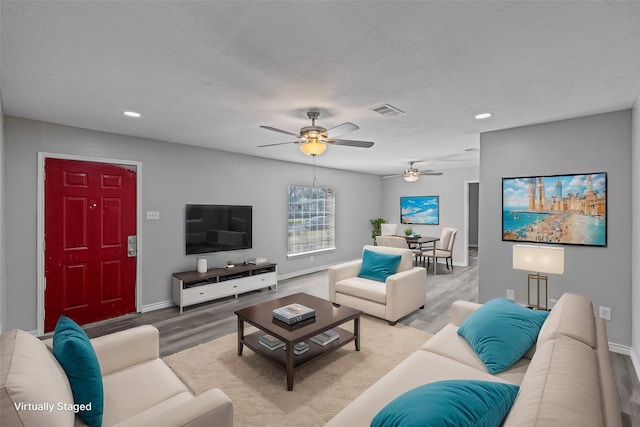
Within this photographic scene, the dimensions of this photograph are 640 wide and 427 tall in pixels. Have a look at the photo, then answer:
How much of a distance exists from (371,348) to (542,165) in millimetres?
2879

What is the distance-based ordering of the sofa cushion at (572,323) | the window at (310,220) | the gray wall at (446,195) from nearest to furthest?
1. the sofa cushion at (572,323)
2. the window at (310,220)
3. the gray wall at (446,195)

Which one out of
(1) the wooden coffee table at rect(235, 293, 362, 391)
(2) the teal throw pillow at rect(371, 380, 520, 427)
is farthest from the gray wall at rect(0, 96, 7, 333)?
(2) the teal throw pillow at rect(371, 380, 520, 427)

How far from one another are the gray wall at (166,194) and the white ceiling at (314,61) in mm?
405

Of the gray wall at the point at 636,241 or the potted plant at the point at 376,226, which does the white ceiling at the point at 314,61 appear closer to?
the gray wall at the point at 636,241

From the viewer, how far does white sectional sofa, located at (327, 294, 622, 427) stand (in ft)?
2.80

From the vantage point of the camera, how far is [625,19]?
1537mm

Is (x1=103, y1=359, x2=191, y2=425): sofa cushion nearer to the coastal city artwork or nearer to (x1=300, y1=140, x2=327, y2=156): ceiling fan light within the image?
(x1=300, y1=140, x2=327, y2=156): ceiling fan light

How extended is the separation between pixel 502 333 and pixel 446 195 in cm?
614

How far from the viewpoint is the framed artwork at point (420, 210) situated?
7.67m

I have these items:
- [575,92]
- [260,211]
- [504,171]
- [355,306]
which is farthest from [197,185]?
[575,92]

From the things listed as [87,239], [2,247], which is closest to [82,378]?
[2,247]

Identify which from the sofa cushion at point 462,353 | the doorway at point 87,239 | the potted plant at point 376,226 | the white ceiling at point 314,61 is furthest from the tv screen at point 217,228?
the potted plant at point 376,226

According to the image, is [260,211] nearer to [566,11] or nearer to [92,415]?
[92,415]

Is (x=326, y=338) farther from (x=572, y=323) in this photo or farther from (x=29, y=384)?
(x=29, y=384)
